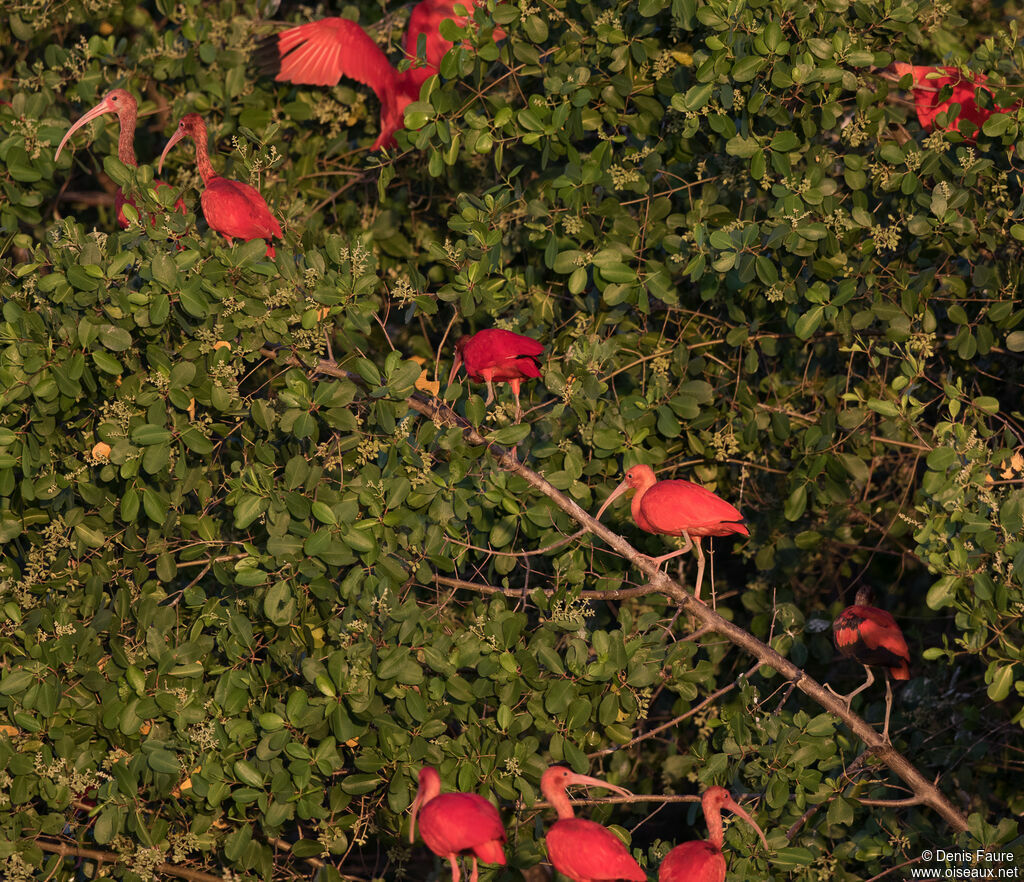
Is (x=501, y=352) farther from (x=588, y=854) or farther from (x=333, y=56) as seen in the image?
(x=333, y=56)

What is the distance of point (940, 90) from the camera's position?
3455 mm

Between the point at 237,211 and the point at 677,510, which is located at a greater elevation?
the point at 237,211

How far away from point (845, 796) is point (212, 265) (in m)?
2.35

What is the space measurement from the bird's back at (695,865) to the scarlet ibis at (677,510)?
2.38 feet

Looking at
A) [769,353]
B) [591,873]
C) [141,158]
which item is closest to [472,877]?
[591,873]

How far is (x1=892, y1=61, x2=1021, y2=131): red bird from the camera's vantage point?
339cm

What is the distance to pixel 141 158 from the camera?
5.07 m

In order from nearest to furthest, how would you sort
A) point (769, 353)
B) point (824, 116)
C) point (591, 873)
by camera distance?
1. point (591, 873)
2. point (824, 116)
3. point (769, 353)

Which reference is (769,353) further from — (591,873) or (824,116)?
(591,873)

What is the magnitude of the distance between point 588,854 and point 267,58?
3537mm

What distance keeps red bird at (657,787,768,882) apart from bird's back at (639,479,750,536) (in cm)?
75

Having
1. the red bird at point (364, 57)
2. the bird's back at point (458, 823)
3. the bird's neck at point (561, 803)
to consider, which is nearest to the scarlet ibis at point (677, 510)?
the bird's neck at point (561, 803)

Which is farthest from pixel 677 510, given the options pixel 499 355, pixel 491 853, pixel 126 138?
pixel 126 138

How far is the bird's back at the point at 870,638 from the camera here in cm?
356
